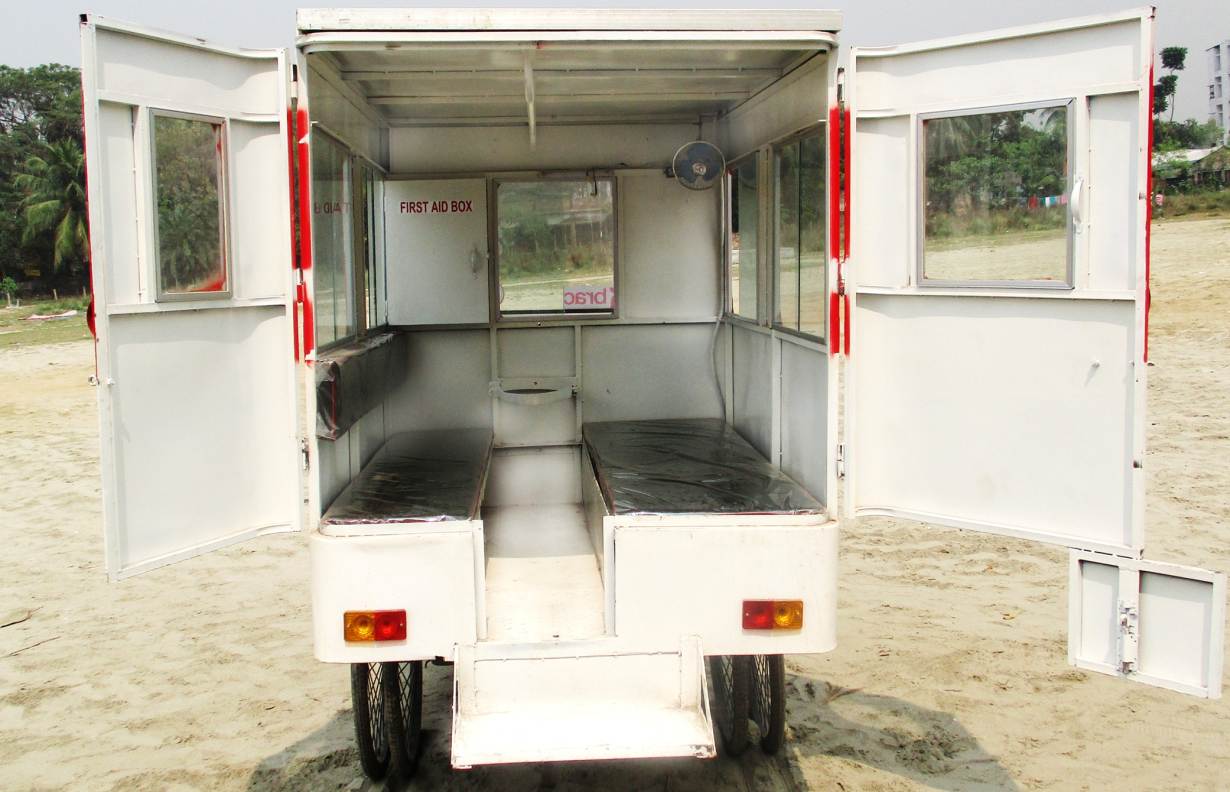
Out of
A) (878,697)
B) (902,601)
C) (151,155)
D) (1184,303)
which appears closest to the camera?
(151,155)

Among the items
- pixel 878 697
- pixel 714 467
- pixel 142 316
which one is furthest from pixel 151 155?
pixel 878 697

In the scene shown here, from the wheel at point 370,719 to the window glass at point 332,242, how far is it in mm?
1259

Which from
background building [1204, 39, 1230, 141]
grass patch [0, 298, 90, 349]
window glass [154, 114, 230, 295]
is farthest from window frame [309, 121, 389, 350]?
background building [1204, 39, 1230, 141]

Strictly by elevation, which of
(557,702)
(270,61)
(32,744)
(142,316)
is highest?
(270,61)

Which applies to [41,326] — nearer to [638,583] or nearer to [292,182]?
[292,182]

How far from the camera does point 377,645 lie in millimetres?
3855

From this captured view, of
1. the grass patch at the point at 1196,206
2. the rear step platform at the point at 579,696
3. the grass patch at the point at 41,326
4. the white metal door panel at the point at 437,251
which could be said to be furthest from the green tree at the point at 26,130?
the rear step platform at the point at 579,696

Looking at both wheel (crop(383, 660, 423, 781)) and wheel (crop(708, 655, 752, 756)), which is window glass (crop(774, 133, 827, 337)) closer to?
wheel (crop(708, 655, 752, 756))

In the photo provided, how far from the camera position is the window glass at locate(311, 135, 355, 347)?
4.69 metres

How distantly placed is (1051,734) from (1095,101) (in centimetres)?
287

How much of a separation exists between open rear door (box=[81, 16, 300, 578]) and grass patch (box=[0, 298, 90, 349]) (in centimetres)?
1815

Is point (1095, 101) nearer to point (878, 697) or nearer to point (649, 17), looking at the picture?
point (649, 17)

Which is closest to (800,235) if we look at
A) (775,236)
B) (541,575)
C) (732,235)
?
(775,236)

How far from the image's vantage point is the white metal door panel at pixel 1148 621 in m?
3.54
